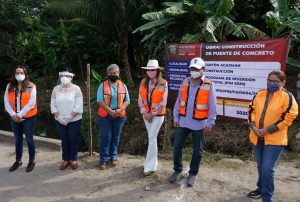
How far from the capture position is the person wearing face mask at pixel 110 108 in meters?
5.58

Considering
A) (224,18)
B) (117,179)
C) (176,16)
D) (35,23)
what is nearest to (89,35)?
(35,23)

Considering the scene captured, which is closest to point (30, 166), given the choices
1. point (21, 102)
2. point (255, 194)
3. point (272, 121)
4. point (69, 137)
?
point (69, 137)

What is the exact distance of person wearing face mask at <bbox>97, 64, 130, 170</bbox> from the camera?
18.3ft

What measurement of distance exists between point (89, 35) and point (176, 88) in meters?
11.2

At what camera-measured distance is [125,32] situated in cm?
1246

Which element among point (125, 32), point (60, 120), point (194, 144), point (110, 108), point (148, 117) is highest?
point (125, 32)

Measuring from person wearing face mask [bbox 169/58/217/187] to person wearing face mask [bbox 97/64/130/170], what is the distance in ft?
3.44

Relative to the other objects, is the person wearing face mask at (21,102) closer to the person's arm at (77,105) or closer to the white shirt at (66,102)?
the white shirt at (66,102)

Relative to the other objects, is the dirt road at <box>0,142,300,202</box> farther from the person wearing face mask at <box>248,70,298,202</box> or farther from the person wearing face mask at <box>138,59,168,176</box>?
the person wearing face mask at <box>248,70,298,202</box>

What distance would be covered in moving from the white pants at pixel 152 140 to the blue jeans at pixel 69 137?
3.83 feet

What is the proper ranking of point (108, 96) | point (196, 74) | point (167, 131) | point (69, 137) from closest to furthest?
point (196, 74)
point (108, 96)
point (69, 137)
point (167, 131)

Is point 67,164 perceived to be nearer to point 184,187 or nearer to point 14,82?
point 14,82

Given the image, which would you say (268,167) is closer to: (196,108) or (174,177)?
(196,108)

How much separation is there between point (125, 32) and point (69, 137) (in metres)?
7.33
